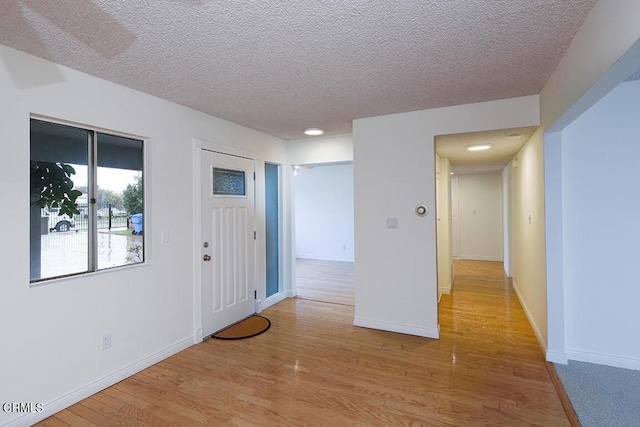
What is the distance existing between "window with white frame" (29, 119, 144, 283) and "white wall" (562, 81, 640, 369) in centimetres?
374

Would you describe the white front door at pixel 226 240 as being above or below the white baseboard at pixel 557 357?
above

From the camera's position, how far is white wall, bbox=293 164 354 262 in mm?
8242

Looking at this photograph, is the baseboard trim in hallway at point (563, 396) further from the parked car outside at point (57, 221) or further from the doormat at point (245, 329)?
the parked car outside at point (57, 221)

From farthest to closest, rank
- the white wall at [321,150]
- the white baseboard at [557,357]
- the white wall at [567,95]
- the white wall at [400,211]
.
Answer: the white wall at [321,150] → the white wall at [400,211] → the white baseboard at [557,357] → the white wall at [567,95]

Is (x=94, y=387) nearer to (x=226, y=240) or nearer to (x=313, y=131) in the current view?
(x=226, y=240)

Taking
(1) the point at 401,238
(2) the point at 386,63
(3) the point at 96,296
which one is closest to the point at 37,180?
(3) the point at 96,296

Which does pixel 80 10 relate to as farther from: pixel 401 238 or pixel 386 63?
pixel 401 238

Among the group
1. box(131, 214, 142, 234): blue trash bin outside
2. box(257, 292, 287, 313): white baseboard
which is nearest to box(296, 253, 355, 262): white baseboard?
box(257, 292, 287, 313): white baseboard

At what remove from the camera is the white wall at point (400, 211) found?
3.27m

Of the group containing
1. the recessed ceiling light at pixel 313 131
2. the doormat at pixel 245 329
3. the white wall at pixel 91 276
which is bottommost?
the doormat at pixel 245 329

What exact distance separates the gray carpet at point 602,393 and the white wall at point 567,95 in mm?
199

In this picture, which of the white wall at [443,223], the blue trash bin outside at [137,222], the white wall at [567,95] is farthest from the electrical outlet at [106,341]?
the white wall at [443,223]

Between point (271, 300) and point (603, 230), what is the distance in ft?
12.1

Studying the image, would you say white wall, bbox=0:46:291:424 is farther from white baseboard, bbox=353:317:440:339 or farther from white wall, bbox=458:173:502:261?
white wall, bbox=458:173:502:261
